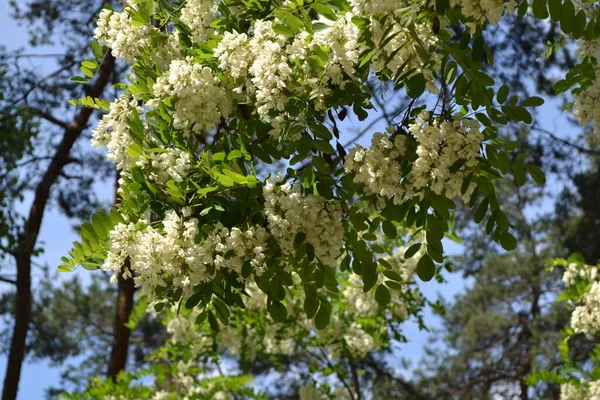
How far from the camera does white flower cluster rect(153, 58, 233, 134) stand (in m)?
2.60

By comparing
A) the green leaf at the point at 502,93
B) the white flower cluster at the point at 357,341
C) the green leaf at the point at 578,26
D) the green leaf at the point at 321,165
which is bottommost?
the green leaf at the point at 321,165

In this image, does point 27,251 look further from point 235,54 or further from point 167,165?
point 235,54

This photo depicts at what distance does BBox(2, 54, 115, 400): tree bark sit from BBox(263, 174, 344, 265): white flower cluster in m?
5.18

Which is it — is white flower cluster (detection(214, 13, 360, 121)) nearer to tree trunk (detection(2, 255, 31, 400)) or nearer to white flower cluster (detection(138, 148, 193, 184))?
white flower cluster (detection(138, 148, 193, 184))

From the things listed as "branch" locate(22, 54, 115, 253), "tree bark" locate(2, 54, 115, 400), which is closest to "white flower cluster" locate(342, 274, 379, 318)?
"tree bark" locate(2, 54, 115, 400)

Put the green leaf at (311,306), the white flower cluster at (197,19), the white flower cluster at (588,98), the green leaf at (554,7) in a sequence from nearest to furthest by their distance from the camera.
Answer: the green leaf at (554,7), the green leaf at (311,306), the white flower cluster at (197,19), the white flower cluster at (588,98)

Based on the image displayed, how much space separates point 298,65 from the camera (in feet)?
8.32

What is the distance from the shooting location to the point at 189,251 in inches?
97.3

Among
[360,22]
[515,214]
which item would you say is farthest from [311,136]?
[515,214]

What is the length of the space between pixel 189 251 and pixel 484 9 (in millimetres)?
1105

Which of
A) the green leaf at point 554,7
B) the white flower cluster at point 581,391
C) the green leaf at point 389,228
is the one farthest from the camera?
the white flower cluster at point 581,391

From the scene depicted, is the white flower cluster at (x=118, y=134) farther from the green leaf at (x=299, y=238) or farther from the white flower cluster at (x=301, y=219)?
the green leaf at (x=299, y=238)

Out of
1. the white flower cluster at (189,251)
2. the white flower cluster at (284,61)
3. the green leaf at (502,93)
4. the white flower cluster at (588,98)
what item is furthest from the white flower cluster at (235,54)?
the white flower cluster at (588,98)

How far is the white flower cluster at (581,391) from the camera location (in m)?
5.69
